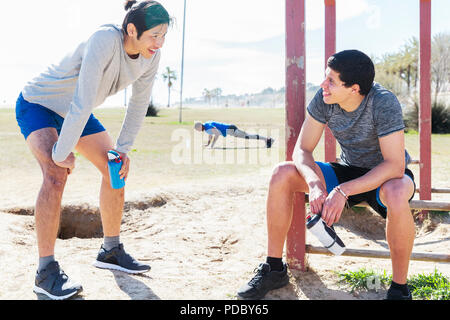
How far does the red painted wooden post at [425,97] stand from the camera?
13.9ft

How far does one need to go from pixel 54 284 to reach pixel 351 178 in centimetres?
183

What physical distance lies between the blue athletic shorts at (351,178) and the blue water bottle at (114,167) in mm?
1249

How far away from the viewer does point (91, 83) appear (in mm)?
2301

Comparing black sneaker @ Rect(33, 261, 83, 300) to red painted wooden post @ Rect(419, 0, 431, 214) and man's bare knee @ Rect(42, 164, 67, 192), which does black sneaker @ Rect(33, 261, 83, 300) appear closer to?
man's bare knee @ Rect(42, 164, 67, 192)

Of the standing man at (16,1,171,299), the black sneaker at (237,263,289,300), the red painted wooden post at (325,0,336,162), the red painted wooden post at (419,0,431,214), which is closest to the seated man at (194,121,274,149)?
the red painted wooden post at (325,0,336,162)

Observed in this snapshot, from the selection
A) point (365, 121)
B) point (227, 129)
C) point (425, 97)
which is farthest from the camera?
point (227, 129)

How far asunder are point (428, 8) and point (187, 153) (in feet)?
23.5

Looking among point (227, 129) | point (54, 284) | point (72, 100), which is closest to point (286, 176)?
point (72, 100)

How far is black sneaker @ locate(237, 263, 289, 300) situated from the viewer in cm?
243

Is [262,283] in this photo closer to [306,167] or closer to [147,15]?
[306,167]

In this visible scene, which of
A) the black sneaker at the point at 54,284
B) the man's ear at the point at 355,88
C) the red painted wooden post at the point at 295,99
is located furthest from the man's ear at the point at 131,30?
the black sneaker at the point at 54,284

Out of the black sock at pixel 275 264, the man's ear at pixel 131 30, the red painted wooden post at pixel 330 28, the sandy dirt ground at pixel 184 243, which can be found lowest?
the sandy dirt ground at pixel 184 243

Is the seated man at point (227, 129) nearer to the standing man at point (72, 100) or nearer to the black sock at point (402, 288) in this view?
the standing man at point (72, 100)

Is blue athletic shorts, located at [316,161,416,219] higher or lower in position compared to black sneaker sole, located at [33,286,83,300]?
higher
